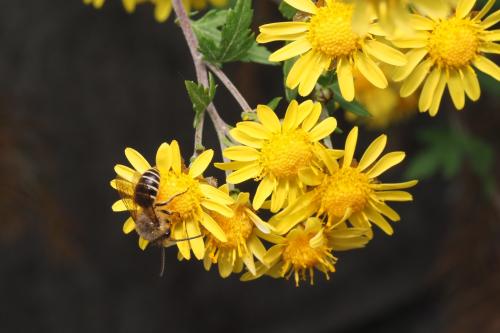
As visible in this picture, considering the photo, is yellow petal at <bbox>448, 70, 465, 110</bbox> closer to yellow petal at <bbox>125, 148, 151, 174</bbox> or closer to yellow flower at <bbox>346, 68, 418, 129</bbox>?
yellow petal at <bbox>125, 148, 151, 174</bbox>

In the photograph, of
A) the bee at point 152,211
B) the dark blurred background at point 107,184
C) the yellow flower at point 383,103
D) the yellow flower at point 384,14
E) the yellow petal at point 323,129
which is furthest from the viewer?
the dark blurred background at point 107,184

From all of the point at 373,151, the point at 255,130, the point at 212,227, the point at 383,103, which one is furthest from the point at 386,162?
the point at 383,103

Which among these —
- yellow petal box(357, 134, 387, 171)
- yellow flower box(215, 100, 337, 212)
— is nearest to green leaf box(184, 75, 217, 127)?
yellow flower box(215, 100, 337, 212)

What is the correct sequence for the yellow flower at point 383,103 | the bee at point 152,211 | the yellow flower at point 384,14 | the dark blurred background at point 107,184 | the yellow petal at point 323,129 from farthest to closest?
the dark blurred background at point 107,184 → the yellow flower at point 383,103 → the bee at point 152,211 → the yellow petal at point 323,129 → the yellow flower at point 384,14

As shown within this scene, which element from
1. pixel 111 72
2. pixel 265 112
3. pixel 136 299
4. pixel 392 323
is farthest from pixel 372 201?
pixel 392 323

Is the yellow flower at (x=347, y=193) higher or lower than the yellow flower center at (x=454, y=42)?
lower

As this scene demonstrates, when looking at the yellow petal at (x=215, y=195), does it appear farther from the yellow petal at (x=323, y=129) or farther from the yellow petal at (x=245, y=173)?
the yellow petal at (x=323, y=129)

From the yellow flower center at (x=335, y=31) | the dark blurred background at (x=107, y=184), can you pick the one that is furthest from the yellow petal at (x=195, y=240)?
the dark blurred background at (x=107, y=184)
